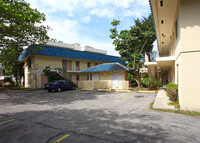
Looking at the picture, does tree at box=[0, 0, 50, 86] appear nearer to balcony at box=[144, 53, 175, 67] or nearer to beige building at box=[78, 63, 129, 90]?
beige building at box=[78, 63, 129, 90]

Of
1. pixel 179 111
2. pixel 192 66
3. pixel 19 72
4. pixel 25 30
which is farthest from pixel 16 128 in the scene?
pixel 19 72

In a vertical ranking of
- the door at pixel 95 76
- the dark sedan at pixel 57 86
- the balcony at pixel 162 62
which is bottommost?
the dark sedan at pixel 57 86

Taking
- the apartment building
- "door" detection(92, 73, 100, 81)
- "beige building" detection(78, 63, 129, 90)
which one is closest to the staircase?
the apartment building

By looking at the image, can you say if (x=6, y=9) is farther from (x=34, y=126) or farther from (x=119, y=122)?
(x=119, y=122)

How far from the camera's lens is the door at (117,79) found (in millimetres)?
18297

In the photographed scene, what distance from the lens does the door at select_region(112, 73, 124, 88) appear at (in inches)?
720

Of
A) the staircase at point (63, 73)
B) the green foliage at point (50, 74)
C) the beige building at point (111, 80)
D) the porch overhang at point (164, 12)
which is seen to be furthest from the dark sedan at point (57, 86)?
the porch overhang at point (164, 12)

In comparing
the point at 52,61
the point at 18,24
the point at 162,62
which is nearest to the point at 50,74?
the point at 52,61

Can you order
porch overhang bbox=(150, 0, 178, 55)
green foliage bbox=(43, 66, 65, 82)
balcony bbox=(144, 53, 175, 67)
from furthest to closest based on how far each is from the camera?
green foliage bbox=(43, 66, 65, 82) < balcony bbox=(144, 53, 175, 67) < porch overhang bbox=(150, 0, 178, 55)

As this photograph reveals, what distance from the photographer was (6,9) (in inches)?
392

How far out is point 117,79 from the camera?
62.1ft

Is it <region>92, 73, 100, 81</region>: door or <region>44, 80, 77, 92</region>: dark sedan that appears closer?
<region>44, 80, 77, 92</region>: dark sedan

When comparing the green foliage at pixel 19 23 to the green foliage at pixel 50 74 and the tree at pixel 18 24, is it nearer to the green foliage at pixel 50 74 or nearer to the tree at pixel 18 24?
the tree at pixel 18 24

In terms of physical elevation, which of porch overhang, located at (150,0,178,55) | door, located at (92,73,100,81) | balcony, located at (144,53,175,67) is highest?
porch overhang, located at (150,0,178,55)
